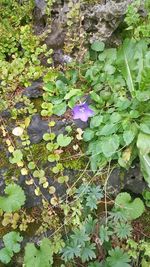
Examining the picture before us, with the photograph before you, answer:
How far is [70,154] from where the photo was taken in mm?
2961

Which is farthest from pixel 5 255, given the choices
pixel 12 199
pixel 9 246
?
pixel 12 199

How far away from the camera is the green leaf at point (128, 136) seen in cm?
280

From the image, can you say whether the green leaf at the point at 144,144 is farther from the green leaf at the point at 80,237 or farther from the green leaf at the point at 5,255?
the green leaf at the point at 5,255

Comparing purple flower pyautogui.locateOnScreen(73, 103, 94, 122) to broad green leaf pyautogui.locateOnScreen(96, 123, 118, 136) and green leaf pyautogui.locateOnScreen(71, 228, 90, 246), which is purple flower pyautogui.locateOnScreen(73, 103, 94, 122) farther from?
green leaf pyautogui.locateOnScreen(71, 228, 90, 246)

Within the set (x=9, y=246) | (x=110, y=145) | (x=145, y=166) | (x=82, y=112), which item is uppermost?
(x=82, y=112)

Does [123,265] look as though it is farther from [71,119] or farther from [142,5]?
[142,5]

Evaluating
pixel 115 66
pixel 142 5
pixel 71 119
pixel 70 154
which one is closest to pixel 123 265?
pixel 70 154

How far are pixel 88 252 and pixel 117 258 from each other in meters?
0.19

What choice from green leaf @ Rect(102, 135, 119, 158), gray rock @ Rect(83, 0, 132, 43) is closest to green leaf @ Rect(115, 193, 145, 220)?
green leaf @ Rect(102, 135, 119, 158)

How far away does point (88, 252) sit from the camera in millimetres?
2645

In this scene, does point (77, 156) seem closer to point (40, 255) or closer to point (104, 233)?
point (104, 233)

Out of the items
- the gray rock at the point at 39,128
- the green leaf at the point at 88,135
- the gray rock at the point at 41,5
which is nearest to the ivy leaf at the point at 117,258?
the green leaf at the point at 88,135

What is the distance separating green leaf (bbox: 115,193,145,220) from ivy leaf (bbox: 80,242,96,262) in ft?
0.98

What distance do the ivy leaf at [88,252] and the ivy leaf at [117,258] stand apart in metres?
0.11
